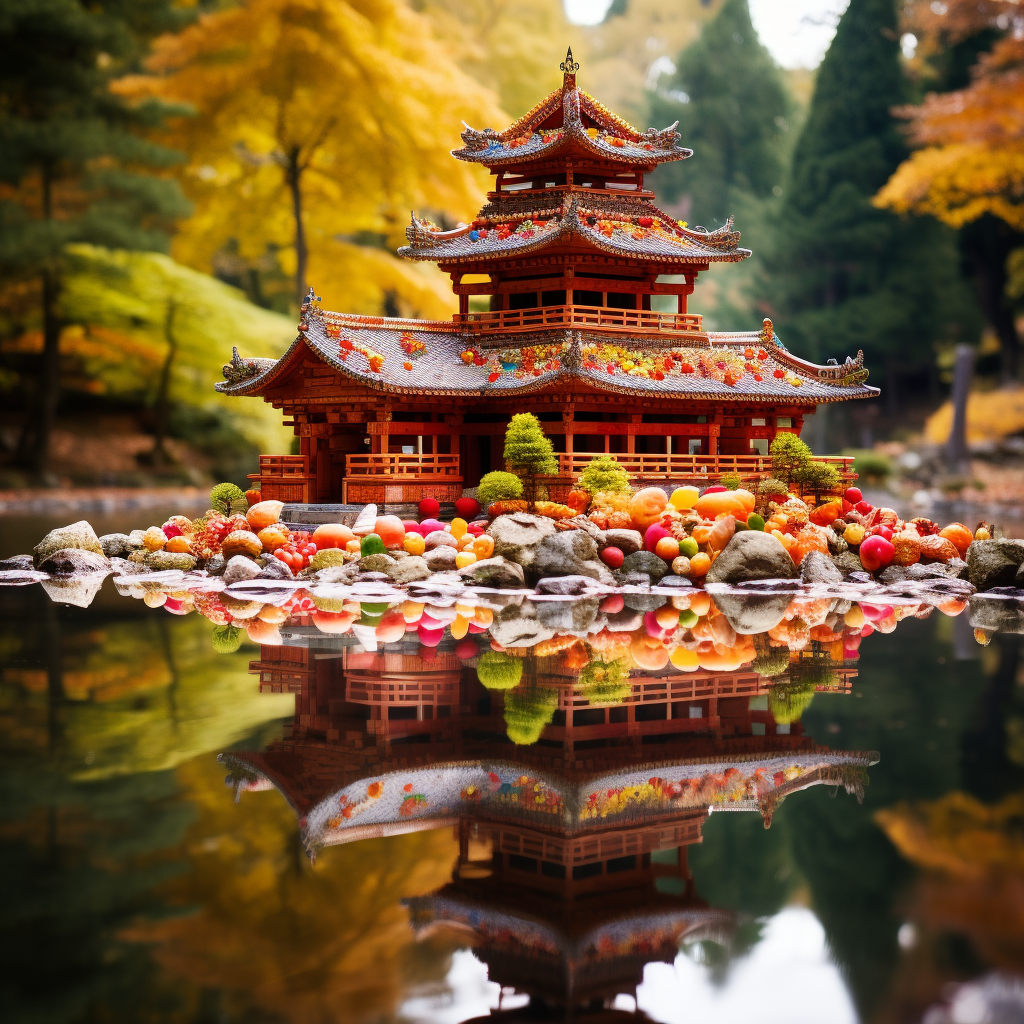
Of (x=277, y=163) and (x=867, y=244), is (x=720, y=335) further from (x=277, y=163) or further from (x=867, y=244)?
(x=867, y=244)

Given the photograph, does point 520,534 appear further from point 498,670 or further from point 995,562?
point 995,562

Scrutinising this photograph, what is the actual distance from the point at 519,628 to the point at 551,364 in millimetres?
11470

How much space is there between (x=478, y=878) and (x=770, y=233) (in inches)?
2338

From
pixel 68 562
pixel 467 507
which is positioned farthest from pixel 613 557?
pixel 68 562

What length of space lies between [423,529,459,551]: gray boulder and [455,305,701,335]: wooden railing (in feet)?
23.8

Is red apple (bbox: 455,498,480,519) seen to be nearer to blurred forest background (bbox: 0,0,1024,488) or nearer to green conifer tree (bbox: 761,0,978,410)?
blurred forest background (bbox: 0,0,1024,488)

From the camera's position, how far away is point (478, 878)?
7.31 m

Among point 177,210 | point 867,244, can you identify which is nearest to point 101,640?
point 177,210

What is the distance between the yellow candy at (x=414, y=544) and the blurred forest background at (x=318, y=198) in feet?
79.9

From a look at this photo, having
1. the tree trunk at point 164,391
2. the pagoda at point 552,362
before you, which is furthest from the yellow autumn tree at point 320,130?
the pagoda at point 552,362

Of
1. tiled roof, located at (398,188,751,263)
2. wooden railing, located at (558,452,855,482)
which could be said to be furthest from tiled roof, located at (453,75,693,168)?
wooden railing, located at (558,452,855,482)

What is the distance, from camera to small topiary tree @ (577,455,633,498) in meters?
24.3

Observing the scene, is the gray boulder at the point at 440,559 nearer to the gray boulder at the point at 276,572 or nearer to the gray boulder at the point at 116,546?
the gray boulder at the point at 276,572

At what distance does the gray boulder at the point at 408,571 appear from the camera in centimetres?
2127
